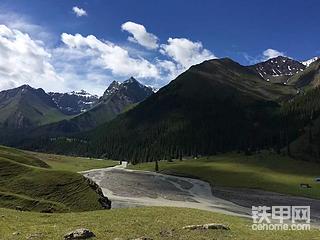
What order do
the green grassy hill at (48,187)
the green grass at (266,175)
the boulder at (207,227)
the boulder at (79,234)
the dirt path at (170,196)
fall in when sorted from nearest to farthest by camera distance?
the boulder at (79,234)
the boulder at (207,227)
the green grassy hill at (48,187)
the dirt path at (170,196)
the green grass at (266,175)

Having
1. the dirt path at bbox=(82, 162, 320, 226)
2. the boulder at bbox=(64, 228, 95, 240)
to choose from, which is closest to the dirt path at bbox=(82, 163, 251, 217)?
the dirt path at bbox=(82, 162, 320, 226)

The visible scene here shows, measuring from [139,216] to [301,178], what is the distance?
132 m

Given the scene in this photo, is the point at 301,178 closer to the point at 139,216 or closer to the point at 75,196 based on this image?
the point at 75,196

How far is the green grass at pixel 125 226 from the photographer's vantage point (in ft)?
107

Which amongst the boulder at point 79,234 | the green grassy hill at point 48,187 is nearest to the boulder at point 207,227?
the boulder at point 79,234

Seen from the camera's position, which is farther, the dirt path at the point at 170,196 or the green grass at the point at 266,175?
the green grass at the point at 266,175

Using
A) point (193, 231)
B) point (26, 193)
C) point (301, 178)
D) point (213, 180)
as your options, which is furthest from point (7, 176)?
point (301, 178)

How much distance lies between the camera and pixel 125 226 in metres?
35.6

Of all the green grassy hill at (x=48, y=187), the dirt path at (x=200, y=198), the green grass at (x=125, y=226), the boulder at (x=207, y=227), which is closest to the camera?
the green grass at (x=125, y=226)

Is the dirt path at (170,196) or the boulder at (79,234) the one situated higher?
the boulder at (79,234)

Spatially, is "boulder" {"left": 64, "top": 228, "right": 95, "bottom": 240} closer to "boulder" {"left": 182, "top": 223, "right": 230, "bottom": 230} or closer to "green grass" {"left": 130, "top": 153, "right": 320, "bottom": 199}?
"boulder" {"left": 182, "top": 223, "right": 230, "bottom": 230}

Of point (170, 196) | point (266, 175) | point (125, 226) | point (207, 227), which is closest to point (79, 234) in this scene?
point (125, 226)

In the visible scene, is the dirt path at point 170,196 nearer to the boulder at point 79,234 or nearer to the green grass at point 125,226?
the green grass at point 125,226

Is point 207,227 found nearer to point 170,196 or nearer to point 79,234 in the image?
point 79,234
